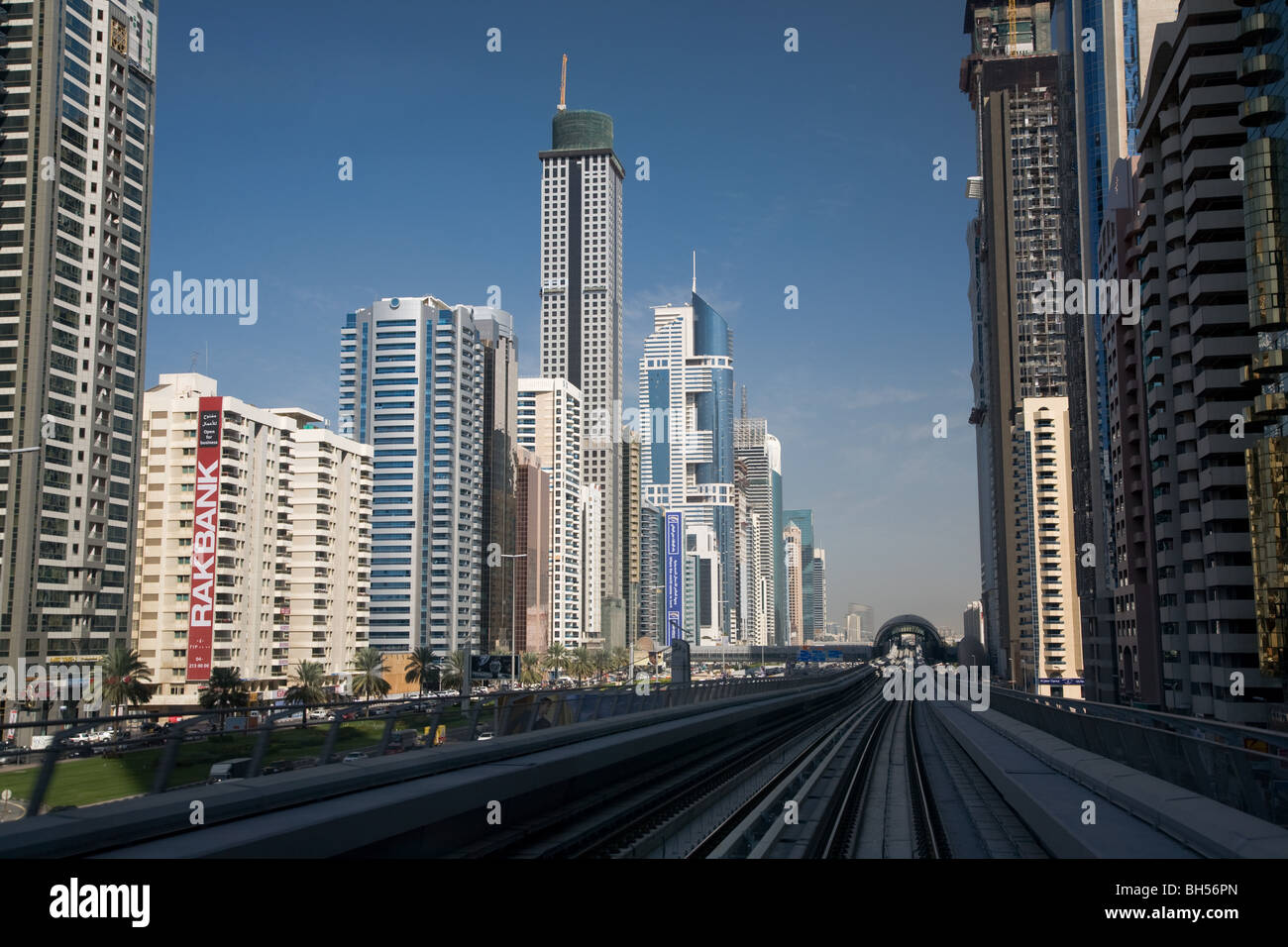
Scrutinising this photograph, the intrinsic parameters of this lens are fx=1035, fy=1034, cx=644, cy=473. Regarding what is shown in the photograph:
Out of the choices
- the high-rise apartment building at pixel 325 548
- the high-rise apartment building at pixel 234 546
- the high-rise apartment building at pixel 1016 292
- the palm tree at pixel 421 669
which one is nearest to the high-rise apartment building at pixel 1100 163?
the high-rise apartment building at pixel 1016 292

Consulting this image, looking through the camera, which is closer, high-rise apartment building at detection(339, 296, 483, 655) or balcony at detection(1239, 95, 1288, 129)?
balcony at detection(1239, 95, 1288, 129)

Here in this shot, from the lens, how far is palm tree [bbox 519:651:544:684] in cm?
13175

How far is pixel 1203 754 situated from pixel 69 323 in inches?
3564

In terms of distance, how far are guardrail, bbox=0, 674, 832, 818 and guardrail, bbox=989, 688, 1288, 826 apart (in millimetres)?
10487

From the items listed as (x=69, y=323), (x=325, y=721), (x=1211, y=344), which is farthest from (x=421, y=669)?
(x=325, y=721)

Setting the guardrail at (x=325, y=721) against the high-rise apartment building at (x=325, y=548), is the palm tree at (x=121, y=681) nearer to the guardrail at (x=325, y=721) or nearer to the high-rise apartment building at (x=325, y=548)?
the high-rise apartment building at (x=325, y=548)

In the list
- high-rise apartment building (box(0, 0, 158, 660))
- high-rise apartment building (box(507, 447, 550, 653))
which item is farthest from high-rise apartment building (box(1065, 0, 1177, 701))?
high-rise apartment building (box(507, 447, 550, 653))

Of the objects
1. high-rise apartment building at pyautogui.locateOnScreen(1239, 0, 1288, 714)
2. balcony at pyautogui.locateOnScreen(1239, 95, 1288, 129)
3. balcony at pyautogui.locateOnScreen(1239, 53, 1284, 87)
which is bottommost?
high-rise apartment building at pyautogui.locateOnScreen(1239, 0, 1288, 714)

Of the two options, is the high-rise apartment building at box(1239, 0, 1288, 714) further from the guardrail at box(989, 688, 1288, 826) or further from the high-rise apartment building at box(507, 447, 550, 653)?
the high-rise apartment building at box(507, 447, 550, 653)

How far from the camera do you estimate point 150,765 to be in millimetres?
11070

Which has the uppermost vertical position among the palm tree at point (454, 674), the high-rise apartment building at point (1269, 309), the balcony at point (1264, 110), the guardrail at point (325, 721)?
the balcony at point (1264, 110)

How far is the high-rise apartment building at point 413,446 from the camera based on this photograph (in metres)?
149

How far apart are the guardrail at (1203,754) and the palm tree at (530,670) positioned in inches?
4268
